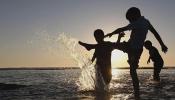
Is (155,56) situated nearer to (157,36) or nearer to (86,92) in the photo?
(86,92)

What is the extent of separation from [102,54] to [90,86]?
293cm

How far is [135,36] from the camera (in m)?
10.2

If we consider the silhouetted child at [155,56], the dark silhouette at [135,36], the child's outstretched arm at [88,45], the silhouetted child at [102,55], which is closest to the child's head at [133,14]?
the dark silhouette at [135,36]

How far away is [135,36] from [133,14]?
Answer: 59 cm

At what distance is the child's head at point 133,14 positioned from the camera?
10.2 m

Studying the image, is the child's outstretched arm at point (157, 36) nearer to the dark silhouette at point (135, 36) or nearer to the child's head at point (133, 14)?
the dark silhouette at point (135, 36)

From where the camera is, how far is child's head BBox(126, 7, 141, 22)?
402 inches

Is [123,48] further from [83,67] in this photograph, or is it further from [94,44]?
[83,67]

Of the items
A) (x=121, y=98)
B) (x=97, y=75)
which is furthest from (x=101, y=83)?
(x=121, y=98)

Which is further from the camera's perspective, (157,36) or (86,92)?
(86,92)

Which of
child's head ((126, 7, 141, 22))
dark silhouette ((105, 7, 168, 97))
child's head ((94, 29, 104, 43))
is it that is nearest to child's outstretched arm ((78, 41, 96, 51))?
child's head ((94, 29, 104, 43))

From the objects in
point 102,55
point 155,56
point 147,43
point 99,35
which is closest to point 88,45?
point 99,35

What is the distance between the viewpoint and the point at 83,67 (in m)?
16.9

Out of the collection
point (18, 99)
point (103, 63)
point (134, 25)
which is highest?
point (134, 25)
